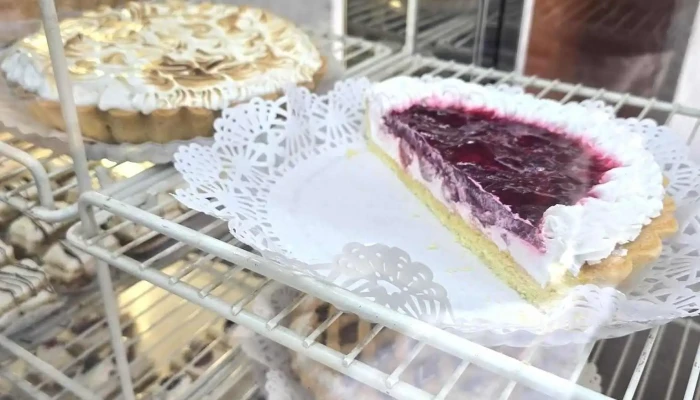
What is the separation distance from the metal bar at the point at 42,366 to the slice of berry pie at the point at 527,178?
47 centimetres

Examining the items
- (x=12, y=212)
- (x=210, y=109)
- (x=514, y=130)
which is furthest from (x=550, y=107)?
(x=12, y=212)

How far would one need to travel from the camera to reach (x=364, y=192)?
0.77 m

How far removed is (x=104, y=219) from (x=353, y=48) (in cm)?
57

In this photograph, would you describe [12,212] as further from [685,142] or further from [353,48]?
[685,142]

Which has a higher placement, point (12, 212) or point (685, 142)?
point (685, 142)

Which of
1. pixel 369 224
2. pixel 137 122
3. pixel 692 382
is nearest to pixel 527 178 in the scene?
pixel 369 224

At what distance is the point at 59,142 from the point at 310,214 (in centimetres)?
27

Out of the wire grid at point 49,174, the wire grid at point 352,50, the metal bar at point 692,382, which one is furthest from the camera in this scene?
the wire grid at point 352,50

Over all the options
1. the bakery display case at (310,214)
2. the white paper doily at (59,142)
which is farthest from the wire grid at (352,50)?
the white paper doily at (59,142)

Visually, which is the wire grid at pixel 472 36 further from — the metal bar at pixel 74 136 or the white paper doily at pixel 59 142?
the metal bar at pixel 74 136

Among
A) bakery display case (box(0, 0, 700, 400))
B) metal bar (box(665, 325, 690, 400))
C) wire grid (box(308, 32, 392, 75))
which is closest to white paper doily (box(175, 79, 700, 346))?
bakery display case (box(0, 0, 700, 400))

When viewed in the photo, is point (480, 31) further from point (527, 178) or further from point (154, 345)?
point (154, 345)

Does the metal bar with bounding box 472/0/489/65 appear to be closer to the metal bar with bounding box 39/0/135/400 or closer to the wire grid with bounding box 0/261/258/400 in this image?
the wire grid with bounding box 0/261/258/400

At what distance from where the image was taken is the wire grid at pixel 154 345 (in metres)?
0.84
